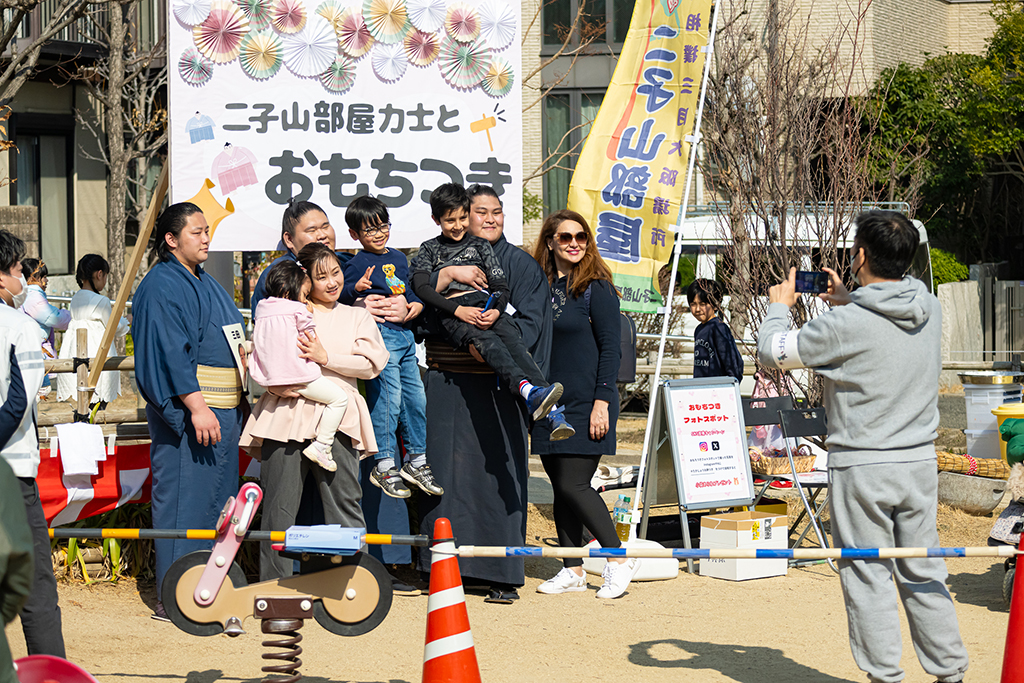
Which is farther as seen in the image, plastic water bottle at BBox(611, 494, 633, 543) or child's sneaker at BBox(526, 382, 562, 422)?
plastic water bottle at BBox(611, 494, 633, 543)

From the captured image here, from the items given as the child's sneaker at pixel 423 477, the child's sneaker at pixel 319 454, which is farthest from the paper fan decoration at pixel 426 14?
the child's sneaker at pixel 319 454

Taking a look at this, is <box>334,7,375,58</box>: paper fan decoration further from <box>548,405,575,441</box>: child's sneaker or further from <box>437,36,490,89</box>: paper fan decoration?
<box>548,405,575,441</box>: child's sneaker

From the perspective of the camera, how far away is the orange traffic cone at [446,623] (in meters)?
3.90

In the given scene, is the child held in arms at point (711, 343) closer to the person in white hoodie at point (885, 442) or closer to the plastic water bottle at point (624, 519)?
the plastic water bottle at point (624, 519)

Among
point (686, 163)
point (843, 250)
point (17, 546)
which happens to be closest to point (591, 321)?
point (686, 163)

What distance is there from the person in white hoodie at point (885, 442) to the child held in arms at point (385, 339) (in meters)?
2.55

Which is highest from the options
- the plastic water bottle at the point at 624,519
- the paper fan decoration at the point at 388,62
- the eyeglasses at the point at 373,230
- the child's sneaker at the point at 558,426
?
the paper fan decoration at the point at 388,62

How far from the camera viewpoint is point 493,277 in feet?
19.0

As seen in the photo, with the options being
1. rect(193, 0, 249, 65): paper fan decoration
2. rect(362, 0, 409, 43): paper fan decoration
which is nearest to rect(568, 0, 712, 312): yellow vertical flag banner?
rect(362, 0, 409, 43): paper fan decoration

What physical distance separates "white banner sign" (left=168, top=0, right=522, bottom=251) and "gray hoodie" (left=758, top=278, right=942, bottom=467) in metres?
2.99

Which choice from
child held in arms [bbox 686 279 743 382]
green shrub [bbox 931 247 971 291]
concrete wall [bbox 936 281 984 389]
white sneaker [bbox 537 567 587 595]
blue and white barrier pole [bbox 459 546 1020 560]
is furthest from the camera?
green shrub [bbox 931 247 971 291]

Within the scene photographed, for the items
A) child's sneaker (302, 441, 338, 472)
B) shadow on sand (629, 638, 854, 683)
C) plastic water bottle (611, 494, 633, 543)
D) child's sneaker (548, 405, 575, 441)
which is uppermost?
child's sneaker (548, 405, 575, 441)

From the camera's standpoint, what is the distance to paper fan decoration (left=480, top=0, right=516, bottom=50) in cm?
697

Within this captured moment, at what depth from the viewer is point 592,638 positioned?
5375mm
